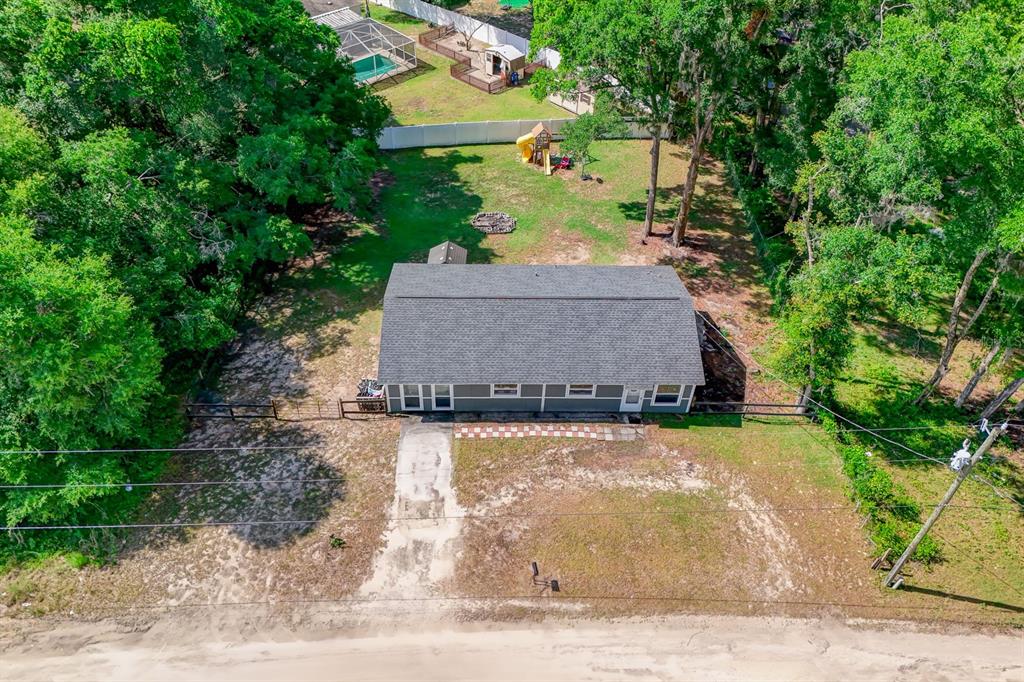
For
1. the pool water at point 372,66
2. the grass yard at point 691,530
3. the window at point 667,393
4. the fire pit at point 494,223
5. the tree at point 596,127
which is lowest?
the grass yard at point 691,530

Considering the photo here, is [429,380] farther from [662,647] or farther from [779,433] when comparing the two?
[779,433]

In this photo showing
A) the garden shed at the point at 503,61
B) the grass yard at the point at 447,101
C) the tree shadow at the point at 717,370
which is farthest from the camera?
the garden shed at the point at 503,61

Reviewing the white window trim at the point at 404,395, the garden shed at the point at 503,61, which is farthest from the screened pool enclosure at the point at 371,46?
the white window trim at the point at 404,395

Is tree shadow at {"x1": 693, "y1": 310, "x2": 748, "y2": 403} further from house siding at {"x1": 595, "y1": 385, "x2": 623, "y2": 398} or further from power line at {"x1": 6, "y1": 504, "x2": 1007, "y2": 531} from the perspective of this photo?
power line at {"x1": 6, "y1": 504, "x2": 1007, "y2": 531}

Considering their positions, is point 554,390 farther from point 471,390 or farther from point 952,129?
point 952,129

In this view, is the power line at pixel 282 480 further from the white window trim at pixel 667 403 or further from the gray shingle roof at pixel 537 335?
the gray shingle roof at pixel 537 335

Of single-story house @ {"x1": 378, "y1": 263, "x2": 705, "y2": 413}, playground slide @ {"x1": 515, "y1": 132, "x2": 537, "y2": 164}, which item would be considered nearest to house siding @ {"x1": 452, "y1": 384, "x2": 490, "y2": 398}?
single-story house @ {"x1": 378, "y1": 263, "x2": 705, "y2": 413}
